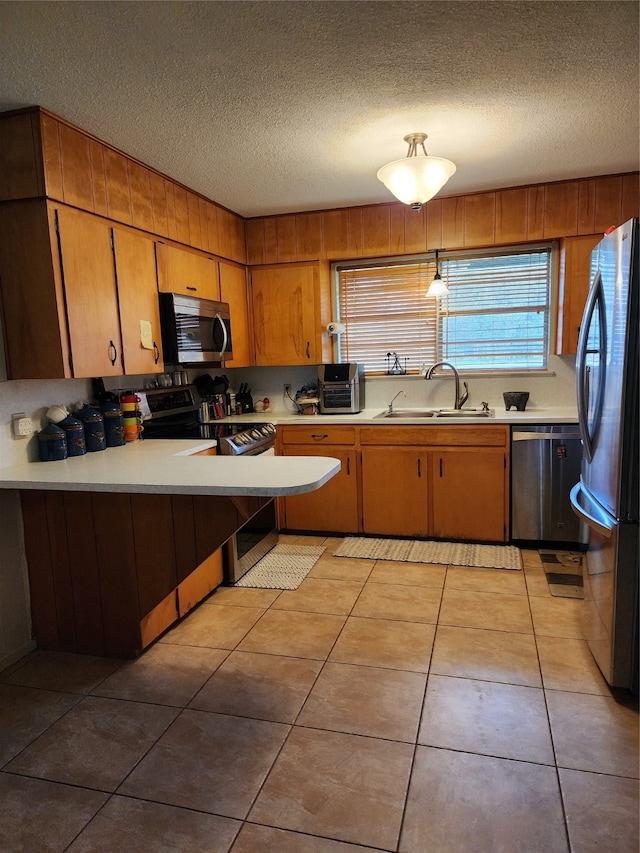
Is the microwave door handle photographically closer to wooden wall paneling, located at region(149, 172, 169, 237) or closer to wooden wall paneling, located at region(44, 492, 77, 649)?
wooden wall paneling, located at region(149, 172, 169, 237)

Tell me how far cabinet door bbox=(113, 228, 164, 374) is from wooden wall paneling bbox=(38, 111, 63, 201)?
1.31ft

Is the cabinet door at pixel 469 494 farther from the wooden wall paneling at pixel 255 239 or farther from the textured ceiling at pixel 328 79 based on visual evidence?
the wooden wall paneling at pixel 255 239

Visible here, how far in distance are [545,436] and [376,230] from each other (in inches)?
74.3

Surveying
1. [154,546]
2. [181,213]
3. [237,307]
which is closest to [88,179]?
[181,213]

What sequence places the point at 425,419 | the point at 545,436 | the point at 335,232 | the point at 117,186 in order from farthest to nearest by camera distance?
1. the point at 335,232
2. the point at 425,419
3. the point at 545,436
4. the point at 117,186

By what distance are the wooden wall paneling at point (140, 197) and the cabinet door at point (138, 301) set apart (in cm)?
8

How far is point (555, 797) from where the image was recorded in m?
1.59

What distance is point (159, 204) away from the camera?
3055 mm

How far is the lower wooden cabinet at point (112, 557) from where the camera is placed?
2.21m

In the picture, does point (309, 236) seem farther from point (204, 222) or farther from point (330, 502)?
point (330, 502)

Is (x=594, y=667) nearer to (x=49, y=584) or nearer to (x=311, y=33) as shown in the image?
(x=49, y=584)

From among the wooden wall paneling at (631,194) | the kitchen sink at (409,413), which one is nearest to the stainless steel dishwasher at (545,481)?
the kitchen sink at (409,413)

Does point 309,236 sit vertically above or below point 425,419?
above

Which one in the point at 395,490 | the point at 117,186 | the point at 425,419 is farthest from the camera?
the point at 395,490
